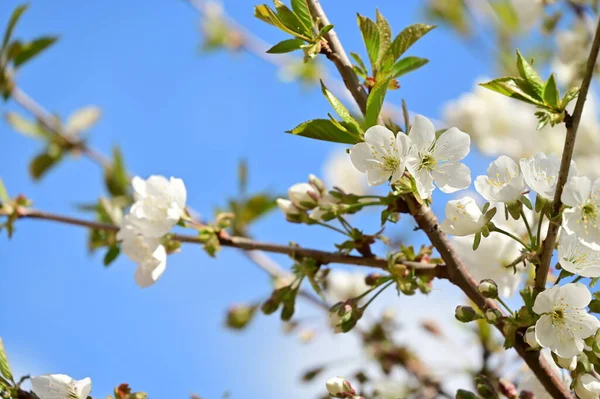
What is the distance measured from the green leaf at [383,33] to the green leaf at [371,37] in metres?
0.02

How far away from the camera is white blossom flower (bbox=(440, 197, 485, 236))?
39.4 inches

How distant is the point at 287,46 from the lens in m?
1.05

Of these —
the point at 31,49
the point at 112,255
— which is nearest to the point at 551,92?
the point at 112,255

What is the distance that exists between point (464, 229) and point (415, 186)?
107 millimetres

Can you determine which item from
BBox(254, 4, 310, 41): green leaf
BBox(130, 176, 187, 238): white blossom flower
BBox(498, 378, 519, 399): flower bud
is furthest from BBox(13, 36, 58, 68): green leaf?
BBox(498, 378, 519, 399): flower bud

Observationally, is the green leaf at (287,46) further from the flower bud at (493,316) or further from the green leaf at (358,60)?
the flower bud at (493,316)

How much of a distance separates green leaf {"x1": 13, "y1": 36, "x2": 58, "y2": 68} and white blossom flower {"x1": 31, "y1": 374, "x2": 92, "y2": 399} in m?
1.19

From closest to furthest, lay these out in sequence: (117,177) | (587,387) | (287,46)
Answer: (587,387) < (287,46) < (117,177)

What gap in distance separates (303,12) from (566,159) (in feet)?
1.47

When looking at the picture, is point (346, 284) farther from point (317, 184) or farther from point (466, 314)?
point (466, 314)

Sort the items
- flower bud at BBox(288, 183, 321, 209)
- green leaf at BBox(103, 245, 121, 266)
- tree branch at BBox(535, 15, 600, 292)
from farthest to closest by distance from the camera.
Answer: green leaf at BBox(103, 245, 121, 266)
flower bud at BBox(288, 183, 321, 209)
tree branch at BBox(535, 15, 600, 292)

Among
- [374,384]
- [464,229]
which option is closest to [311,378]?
[374,384]

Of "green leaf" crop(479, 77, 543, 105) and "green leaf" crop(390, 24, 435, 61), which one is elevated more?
"green leaf" crop(390, 24, 435, 61)

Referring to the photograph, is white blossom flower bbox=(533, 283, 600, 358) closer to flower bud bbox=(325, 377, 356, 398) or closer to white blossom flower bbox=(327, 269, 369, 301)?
flower bud bbox=(325, 377, 356, 398)
